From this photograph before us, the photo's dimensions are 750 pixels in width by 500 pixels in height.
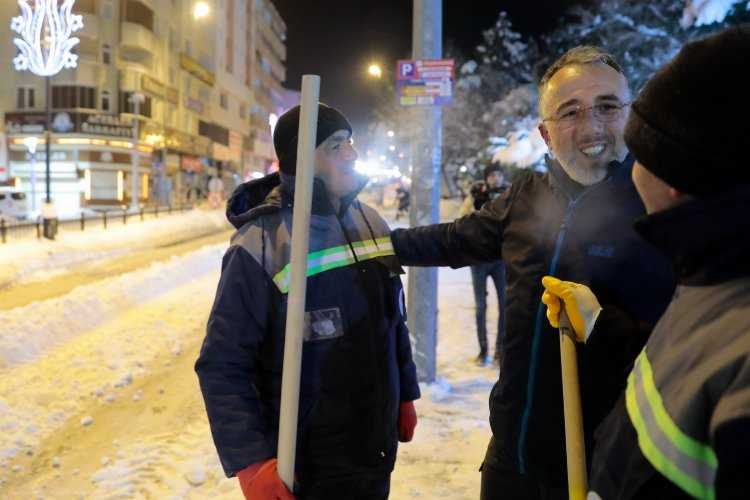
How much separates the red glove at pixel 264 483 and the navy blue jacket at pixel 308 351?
0.03 m

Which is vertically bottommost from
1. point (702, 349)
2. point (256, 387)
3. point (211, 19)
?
point (256, 387)

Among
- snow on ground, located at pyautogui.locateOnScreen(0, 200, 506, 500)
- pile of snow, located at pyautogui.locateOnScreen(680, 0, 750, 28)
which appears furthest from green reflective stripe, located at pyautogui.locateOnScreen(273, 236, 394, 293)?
pile of snow, located at pyautogui.locateOnScreen(680, 0, 750, 28)

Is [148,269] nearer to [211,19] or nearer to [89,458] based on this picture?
[89,458]

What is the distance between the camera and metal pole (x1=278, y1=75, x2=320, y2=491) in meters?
1.92

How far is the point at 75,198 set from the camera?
41.3 meters

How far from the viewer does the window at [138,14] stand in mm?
42281

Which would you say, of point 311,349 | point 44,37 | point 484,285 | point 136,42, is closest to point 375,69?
point 44,37

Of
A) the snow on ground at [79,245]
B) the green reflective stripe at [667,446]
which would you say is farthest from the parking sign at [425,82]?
the snow on ground at [79,245]

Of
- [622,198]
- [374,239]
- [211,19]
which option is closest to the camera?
[622,198]

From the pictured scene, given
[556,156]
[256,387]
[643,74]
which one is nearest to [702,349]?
[556,156]

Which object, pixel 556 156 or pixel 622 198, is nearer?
pixel 622 198

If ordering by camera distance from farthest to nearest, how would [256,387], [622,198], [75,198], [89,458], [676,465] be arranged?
[75,198], [89,458], [256,387], [622,198], [676,465]

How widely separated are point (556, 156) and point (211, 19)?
5946 cm

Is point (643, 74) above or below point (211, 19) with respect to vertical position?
below
